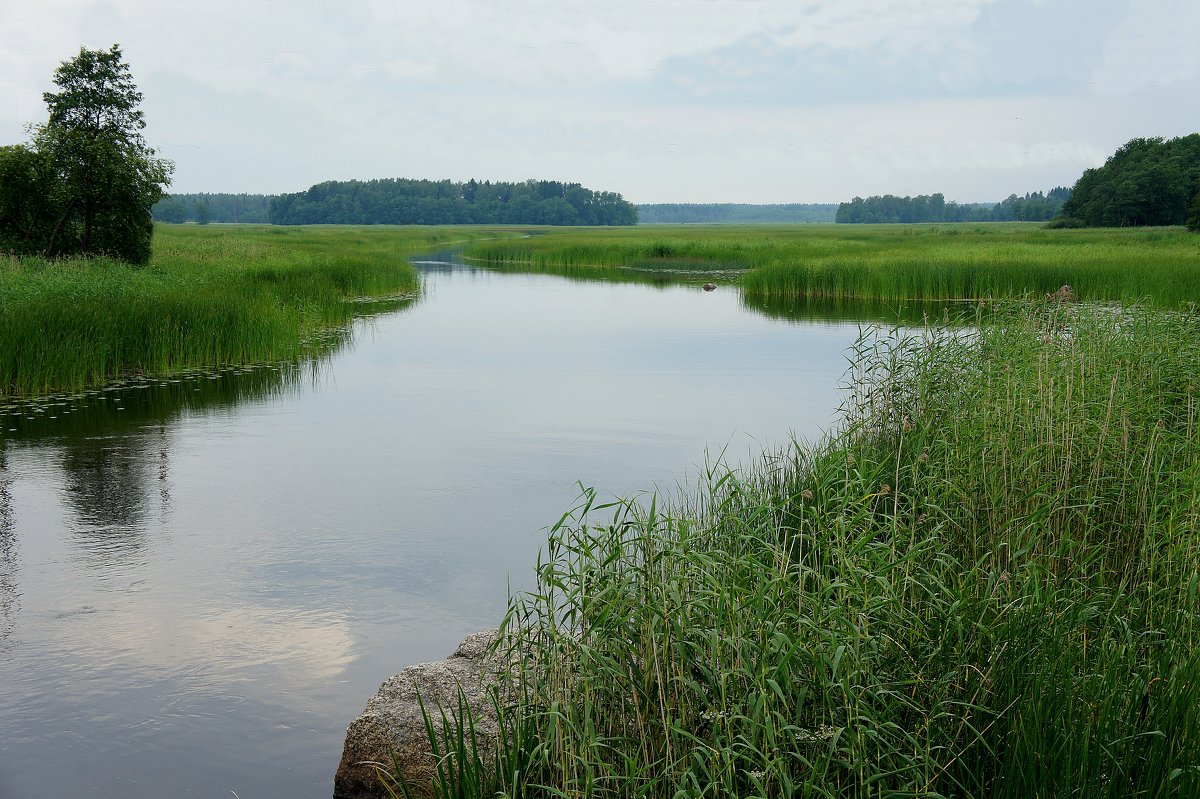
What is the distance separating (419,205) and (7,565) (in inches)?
5618

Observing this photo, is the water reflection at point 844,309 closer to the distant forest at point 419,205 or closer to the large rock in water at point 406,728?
the large rock in water at point 406,728

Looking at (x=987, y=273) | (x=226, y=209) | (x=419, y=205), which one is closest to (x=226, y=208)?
(x=226, y=209)

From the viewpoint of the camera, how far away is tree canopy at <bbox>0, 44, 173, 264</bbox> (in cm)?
2530

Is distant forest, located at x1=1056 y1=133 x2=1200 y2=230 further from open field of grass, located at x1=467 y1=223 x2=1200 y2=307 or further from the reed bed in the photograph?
the reed bed

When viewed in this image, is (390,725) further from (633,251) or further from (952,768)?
(633,251)

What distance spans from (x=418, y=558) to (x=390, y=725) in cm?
359

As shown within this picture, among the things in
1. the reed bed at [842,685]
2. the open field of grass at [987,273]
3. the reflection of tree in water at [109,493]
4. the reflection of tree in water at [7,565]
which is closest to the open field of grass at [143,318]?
the reflection of tree in water at [109,493]

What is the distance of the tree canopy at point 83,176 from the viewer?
25.3 m

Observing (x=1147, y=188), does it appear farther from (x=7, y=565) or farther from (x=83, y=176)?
(x=7, y=565)

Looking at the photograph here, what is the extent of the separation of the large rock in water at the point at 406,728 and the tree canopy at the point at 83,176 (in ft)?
80.5

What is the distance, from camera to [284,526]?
30.2 ft

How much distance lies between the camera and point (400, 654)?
649cm

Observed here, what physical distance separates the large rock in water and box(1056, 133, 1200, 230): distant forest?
66.0m

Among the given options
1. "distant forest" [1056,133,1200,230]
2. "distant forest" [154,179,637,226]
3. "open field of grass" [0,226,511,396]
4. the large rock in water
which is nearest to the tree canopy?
"open field of grass" [0,226,511,396]
